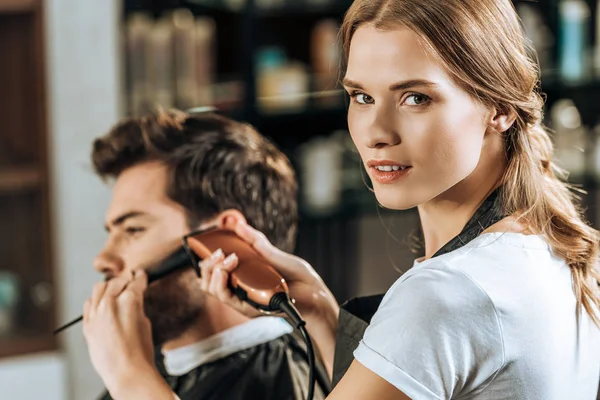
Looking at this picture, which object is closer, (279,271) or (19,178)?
(279,271)

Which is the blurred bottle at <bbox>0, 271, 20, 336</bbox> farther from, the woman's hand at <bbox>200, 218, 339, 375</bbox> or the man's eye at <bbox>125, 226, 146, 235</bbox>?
the woman's hand at <bbox>200, 218, 339, 375</bbox>

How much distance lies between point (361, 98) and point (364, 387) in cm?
26

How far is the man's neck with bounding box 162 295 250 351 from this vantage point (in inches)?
42.3

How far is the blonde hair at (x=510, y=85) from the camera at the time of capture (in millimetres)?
723

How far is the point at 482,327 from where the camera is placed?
70 centimetres

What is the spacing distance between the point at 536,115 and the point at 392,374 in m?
0.28

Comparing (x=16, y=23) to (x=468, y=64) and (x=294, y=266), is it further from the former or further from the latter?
(x=468, y=64)

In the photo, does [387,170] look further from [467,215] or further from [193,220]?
[193,220]

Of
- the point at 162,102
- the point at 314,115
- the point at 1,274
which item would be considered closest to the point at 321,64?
the point at 314,115

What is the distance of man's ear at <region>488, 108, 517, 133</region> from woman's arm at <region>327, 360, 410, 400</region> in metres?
0.24

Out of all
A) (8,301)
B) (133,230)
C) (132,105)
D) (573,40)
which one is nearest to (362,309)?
(133,230)

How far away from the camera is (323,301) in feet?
3.25

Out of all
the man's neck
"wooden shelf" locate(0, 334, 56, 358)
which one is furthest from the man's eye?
"wooden shelf" locate(0, 334, 56, 358)

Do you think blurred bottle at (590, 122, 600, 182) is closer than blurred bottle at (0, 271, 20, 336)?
No
